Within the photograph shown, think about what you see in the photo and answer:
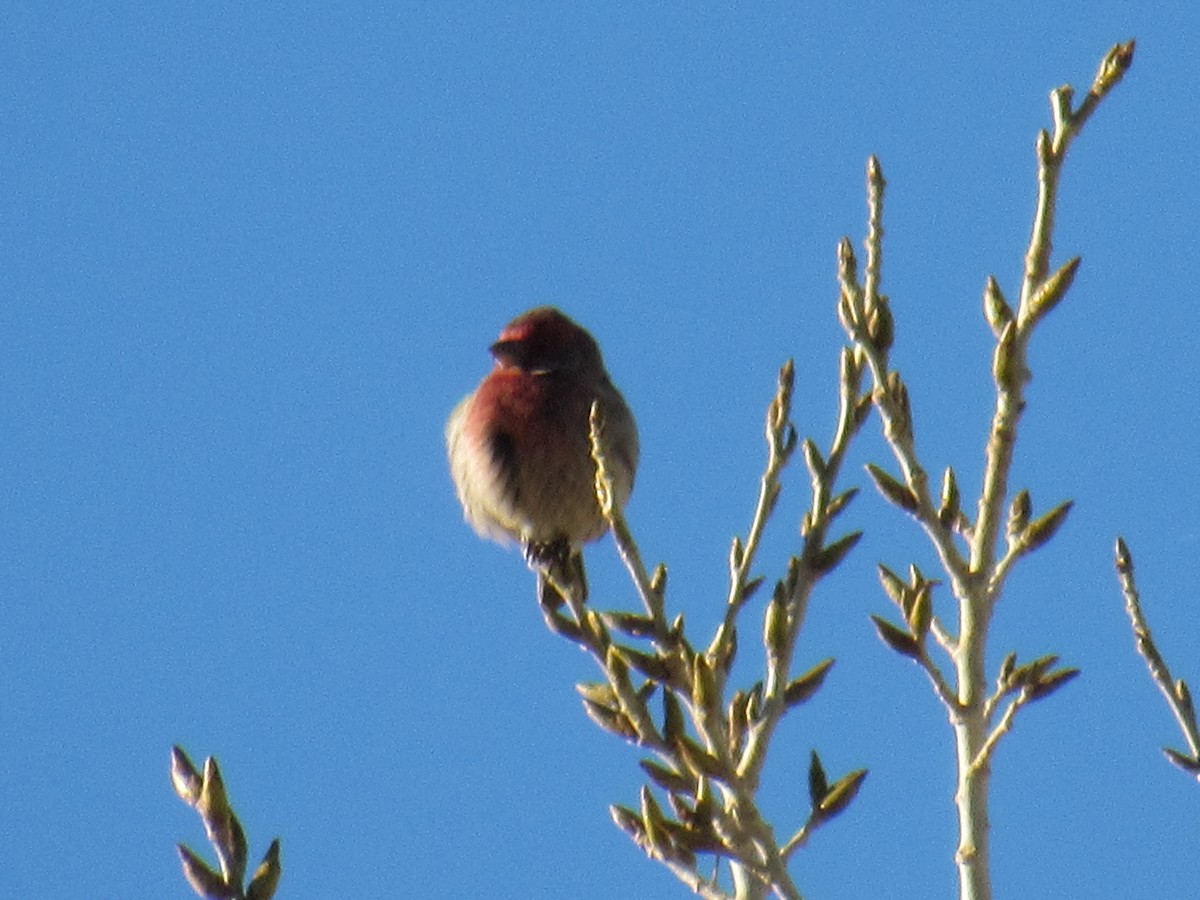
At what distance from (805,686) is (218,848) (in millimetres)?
1086

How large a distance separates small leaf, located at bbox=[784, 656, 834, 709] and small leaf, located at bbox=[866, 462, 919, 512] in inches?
11.2

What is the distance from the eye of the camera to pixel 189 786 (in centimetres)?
247

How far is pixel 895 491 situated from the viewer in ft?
10.0

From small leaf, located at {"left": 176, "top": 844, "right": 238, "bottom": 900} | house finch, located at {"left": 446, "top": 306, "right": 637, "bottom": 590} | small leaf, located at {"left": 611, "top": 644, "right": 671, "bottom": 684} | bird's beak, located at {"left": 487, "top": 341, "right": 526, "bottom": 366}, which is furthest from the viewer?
bird's beak, located at {"left": 487, "top": 341, "right": 526, "bottom": 366}

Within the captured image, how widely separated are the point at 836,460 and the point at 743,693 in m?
0.40

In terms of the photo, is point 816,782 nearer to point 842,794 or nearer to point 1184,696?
point 842,794

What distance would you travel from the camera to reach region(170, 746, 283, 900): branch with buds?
226 centimetres

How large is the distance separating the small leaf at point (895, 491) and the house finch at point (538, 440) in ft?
11.7

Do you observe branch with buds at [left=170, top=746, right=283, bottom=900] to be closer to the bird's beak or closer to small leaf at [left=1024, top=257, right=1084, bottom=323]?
small leaf at [left=1024, top=257, right=1084, bottom=323]

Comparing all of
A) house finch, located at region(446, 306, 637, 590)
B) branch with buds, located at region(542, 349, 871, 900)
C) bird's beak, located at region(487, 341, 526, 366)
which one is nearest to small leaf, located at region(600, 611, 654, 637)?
branch with buds, located at region(542, 349, 871, 900)

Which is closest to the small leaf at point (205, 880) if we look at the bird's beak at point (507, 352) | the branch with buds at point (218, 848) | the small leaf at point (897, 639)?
the branch with buds at point (218, 848)

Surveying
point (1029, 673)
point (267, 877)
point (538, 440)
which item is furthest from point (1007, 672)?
point (538, 440)

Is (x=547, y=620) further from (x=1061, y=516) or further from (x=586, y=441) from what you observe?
(x=586, y=441)

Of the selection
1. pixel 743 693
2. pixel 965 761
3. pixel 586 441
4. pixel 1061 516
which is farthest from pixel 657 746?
pixel 586 441
